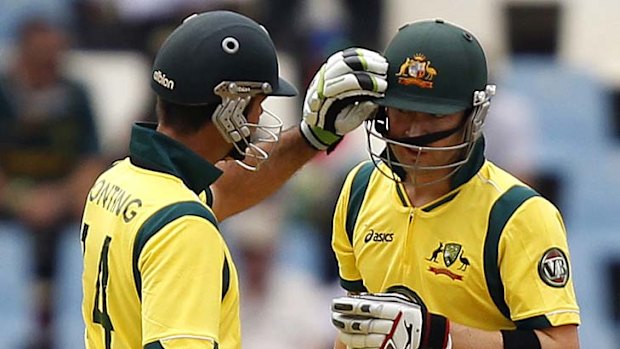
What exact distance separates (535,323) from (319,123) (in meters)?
0.92

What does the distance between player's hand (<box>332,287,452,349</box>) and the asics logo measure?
710mm

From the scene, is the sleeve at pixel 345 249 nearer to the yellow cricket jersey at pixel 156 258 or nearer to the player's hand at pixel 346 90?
the player's hand at pixel 346 90

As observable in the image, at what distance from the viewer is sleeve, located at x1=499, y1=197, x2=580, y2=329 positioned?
12.0 feet

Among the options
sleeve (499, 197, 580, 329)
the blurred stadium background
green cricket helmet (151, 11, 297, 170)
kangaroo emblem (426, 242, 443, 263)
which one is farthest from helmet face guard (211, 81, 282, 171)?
the blurred stadium background

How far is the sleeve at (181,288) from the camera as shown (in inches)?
130

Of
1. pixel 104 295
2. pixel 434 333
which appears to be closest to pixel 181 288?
pixel 104 295

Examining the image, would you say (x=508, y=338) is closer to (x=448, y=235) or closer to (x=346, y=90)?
(x=448, y=235)

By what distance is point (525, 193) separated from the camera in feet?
12.4

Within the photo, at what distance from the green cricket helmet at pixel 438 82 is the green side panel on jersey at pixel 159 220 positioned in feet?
2.03

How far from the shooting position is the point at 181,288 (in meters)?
3.30

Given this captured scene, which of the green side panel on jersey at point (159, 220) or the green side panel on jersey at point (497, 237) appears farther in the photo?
the green side panel on jersey at point (497, 237)

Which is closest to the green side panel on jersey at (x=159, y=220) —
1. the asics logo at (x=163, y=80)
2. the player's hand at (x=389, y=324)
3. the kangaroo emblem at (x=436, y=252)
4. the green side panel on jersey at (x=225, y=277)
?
the green side panel on jersey at (x=225, y=277)

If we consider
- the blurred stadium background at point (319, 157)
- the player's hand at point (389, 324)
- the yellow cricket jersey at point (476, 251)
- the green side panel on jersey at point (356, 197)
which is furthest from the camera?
the blurred stadium background at point (319, 157)

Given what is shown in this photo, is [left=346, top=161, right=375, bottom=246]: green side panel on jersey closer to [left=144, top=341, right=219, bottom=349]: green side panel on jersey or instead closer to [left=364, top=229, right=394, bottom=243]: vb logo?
[left=364, top=229, right=394, bottom=243]: vb logo
